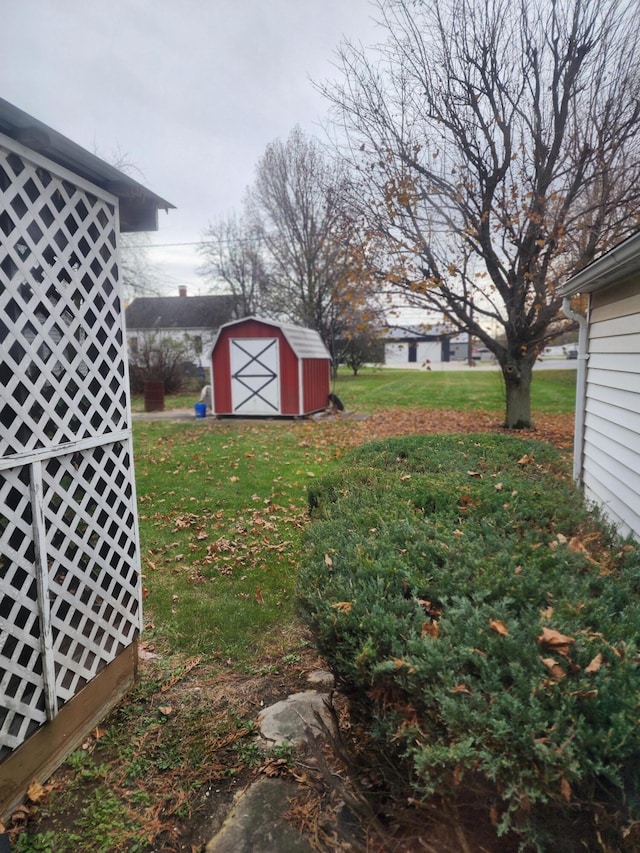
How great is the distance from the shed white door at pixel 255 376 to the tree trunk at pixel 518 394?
607cm

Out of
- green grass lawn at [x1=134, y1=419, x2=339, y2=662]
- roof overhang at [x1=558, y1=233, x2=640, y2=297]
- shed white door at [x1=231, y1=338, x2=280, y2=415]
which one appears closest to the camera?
roof overhang at [x1=558, y1=233, x2=640, y2=297]

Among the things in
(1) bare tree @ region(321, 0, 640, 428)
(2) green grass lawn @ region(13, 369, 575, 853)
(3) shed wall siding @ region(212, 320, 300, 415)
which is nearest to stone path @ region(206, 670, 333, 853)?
(2) green grass lawn @ region(13, 369, 575, 853)

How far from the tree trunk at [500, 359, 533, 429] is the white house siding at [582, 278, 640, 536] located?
5617 mm

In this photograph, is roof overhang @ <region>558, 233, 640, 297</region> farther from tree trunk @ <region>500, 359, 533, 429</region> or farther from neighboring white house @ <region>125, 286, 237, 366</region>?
neighboring white house @ <region>125, 286, 237, 366</region>

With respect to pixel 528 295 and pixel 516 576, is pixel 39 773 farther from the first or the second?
pixel 528 295

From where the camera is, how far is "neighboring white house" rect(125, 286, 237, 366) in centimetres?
3120

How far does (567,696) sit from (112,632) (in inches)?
95.2

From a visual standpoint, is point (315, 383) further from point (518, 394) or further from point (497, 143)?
point (497, 143)

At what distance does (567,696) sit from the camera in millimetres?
1319

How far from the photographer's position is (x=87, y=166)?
7.90 feet

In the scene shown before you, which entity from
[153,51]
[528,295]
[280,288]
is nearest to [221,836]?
[153,51]

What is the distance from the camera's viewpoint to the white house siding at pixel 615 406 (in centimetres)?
387

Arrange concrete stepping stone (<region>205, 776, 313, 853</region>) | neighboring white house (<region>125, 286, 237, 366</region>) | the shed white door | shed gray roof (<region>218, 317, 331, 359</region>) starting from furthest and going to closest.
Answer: neighboring white house (<region>125, 286, 237, 366</region>) < the shed white door < shed gray roof (<region>218, 317, 331, 359</region>) < concrete stepping stone (<region>205, 776, 313, 853</region>)

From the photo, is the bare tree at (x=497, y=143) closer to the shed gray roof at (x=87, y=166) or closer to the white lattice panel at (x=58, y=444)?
the shed gray roof at (x=87, y=166)
